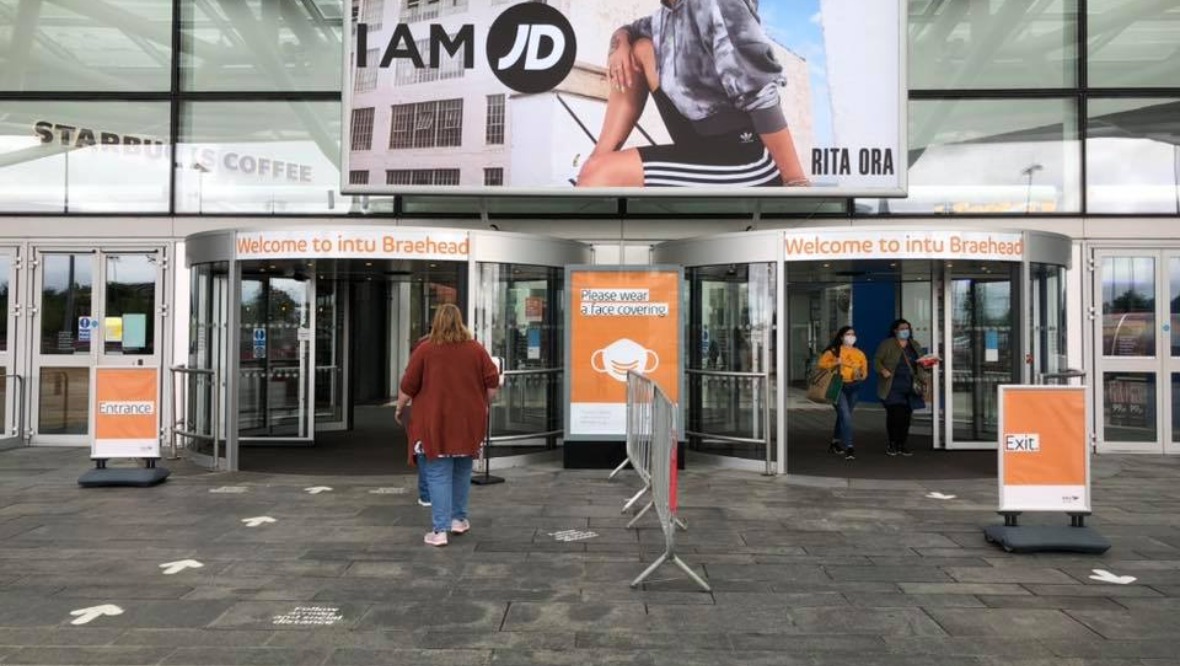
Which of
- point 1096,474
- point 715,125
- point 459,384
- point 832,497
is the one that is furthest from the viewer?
point 715,125

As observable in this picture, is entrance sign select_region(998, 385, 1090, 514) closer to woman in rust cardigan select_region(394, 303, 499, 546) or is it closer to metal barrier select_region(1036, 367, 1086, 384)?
metal barrier select_region(1036, 367, 1086, 384)

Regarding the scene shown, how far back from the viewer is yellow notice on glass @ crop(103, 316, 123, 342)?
11156 mm

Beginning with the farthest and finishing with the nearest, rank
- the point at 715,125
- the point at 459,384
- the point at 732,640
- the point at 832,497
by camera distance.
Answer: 1. the point at 715,125
2. the point at 832,497
3. the point at 459,384
4. the point at 732,640

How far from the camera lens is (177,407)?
1129 centimetres

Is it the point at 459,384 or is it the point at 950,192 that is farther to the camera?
the point at 950,192

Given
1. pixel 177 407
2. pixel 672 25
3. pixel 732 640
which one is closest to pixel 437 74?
pixel 672 25

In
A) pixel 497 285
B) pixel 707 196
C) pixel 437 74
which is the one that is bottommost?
pixel 497 285

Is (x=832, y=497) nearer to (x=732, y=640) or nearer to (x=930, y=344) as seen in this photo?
(x=732, y=640)

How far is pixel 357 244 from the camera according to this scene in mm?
8688

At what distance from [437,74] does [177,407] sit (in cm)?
572

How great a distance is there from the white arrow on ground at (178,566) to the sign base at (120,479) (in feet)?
9.96

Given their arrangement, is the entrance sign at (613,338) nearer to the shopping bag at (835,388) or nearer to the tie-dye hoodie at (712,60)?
the shopping bag at (835,388)

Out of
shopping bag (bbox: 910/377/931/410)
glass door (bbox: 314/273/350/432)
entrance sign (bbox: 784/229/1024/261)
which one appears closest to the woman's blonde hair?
entrance sign (bbox: 784/229/1024/261)

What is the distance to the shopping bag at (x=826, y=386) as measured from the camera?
385 inches
